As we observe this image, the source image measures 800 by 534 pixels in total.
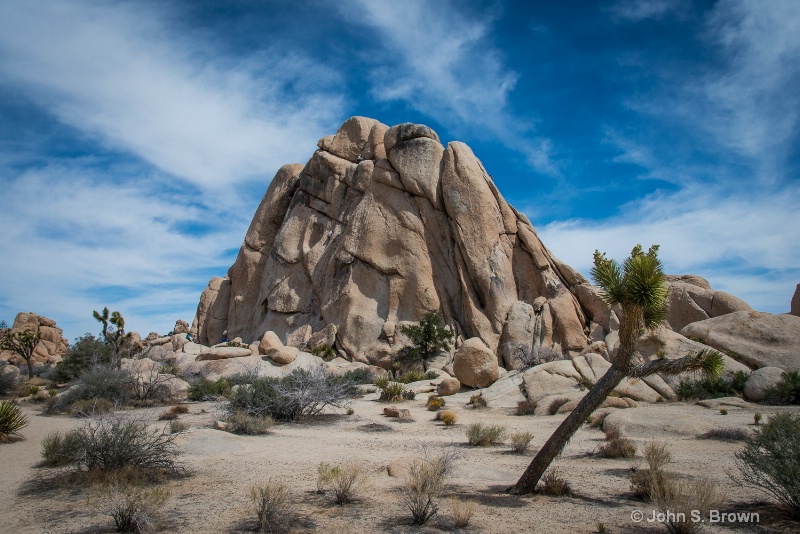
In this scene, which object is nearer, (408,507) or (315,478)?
(408,507)

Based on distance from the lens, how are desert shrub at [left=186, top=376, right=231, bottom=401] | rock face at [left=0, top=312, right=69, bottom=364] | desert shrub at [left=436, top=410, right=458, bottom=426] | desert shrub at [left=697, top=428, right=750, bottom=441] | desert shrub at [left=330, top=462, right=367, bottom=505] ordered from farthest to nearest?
1. rock face at [left=0, top=312, right=69, bottom=364]
2. desert shrub at [left=186, top=376, right=231, bottom=401]
3. desert shrub at [left=436, top=410, right=458, bottom=426]
4. desert shrub at [left=697, top=428, right=750, bottom=441]
5. desert shrub at [left=330, top=462, right=367, bottom=505]

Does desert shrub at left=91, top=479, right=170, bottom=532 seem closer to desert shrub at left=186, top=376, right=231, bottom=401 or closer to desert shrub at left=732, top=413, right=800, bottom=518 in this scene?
desert shrub at left=732, top=413, right=800, bottom=518

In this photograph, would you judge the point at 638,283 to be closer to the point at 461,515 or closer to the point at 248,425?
the point at 461,515

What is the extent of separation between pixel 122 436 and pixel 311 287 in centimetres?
3500

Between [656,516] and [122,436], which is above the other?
[122,436]

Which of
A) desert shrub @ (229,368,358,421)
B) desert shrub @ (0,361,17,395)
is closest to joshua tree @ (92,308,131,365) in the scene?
desert shrub @ (0,361,17,395)

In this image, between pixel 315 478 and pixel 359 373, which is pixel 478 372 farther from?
pixel 315 478

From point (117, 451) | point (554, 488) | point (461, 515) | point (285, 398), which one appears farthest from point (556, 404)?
point (117, 451)

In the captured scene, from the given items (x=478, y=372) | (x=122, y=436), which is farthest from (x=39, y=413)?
(x=478, y=372)

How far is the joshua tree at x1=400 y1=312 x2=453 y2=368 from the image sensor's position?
3378cm

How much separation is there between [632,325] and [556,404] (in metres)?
11.7

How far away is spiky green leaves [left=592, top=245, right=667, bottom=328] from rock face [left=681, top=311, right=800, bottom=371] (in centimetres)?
1867

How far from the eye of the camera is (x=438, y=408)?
763 inches

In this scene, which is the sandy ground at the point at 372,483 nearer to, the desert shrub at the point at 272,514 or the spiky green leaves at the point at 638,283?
the desert shrub at the point at 272,514
